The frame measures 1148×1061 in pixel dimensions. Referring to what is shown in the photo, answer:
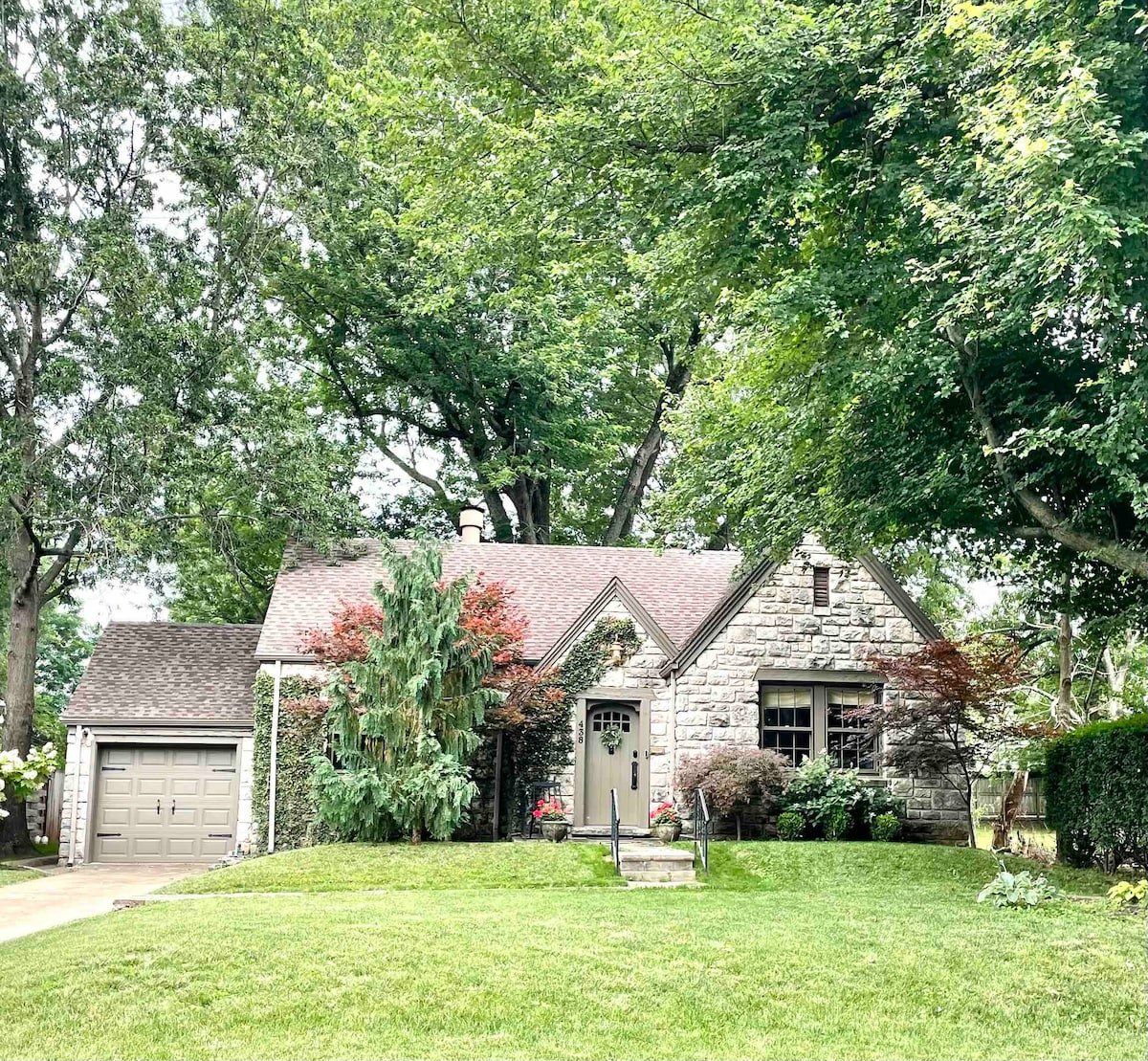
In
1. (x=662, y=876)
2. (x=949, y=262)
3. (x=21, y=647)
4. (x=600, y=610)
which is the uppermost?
(x=949, y=262)

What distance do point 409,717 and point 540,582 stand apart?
703 centimetres

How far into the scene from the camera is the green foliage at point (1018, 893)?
1166 centimetres

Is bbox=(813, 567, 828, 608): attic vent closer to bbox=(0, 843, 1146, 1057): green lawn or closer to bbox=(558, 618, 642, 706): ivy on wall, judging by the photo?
bbox=(558, 618, 642, 706): ivy on wall

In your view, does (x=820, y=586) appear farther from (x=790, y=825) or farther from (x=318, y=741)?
(x=318, y=741)

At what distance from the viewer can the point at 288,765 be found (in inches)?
752

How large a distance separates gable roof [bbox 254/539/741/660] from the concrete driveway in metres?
3.97

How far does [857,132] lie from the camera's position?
12445 mm

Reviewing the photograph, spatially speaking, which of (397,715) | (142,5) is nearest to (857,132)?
(397,715)

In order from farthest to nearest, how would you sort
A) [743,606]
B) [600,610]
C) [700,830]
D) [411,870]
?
[600,610], [743,606], [700,830], [411,870]

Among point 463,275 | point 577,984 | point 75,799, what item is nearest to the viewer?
point 577,984

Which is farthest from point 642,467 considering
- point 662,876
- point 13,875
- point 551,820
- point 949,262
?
point 949,262

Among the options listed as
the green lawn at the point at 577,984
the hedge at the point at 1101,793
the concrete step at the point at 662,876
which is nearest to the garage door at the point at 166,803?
the concrete step at the point at 662,876

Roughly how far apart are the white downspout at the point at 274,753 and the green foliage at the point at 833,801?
8.27 m

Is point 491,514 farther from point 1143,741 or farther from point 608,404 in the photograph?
point 1143,741
